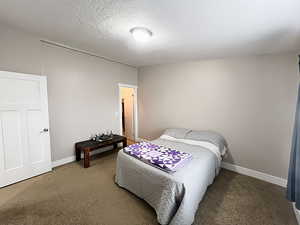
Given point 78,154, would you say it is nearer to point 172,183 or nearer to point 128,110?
point 128,110

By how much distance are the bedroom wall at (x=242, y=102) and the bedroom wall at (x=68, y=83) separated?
63.8 inches

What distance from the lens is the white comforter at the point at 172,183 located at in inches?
58.4

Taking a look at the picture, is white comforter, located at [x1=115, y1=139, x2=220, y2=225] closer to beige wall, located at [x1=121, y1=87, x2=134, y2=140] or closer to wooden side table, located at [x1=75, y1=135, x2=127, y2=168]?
wooden side table, located at [x1=75, y1=135, x2=127, y2=168]

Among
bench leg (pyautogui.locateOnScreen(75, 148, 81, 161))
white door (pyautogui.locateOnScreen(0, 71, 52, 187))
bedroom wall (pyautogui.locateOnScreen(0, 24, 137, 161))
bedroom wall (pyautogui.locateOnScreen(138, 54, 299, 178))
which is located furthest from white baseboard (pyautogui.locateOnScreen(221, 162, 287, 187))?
white door (pyautogui.locateOnScreen(0, 71, 52, 187))

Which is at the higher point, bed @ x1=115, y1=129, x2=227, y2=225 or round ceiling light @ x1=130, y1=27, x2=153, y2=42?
round ceiling light @ x1=130, y1=27, x2=153, y2=42

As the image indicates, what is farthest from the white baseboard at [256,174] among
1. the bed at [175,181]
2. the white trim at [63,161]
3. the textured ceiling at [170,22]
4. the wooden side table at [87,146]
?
the white trim at [63,161]

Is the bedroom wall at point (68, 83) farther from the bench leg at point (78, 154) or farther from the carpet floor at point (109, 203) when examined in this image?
the carpet floor at point (109, 203)

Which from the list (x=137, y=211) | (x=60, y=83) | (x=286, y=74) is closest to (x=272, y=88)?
(x=286, y=74)

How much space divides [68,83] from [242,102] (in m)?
3.76

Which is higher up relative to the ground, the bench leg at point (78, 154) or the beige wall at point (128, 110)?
the beige wall at point (128, 110)

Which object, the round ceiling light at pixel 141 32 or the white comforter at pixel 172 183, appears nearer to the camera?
the white comforter at pixel 172 183

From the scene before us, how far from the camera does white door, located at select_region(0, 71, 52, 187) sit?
83.6 inches

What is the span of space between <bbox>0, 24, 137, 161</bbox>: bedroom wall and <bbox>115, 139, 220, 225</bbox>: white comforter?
157 centimetres

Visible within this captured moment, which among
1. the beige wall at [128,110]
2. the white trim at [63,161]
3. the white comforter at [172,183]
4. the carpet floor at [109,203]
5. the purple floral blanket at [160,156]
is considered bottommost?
the carpet floor at [109,203]
